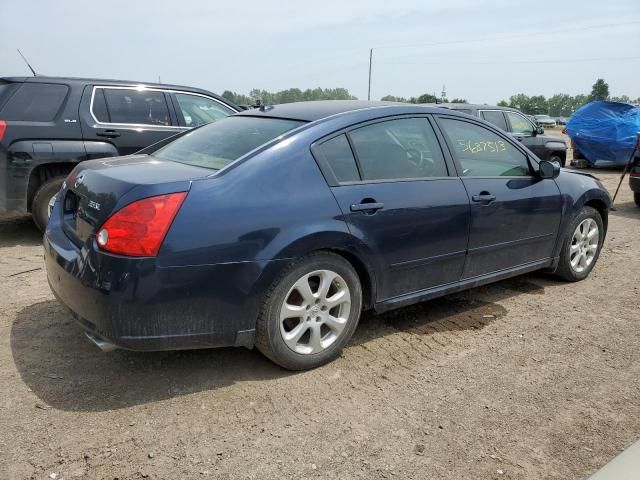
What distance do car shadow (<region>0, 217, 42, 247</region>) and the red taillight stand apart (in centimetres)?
391

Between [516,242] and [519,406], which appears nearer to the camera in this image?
[519,406]

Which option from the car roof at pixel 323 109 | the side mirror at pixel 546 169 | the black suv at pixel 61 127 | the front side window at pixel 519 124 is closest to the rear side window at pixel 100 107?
the black suv at pixel 61 127

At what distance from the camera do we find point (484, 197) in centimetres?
393

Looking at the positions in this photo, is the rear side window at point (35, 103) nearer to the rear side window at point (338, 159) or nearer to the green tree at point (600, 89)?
the rear side window at point (338, 159)

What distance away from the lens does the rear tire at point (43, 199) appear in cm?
579

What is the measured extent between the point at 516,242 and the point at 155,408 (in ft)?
9.63

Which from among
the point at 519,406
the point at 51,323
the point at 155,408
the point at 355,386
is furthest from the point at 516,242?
the point at 51,323

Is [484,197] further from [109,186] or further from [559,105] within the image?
[559,105]

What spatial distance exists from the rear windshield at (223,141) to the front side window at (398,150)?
0.46 meters

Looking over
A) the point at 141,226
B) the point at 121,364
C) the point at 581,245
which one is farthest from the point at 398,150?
the point at 581,245

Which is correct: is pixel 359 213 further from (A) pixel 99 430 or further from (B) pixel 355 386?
(A) pixel 99 430

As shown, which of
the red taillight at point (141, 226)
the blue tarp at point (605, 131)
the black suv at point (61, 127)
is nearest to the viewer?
the red taillight at point (141, 226)

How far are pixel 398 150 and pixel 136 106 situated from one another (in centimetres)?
413

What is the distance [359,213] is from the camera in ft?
10.6
